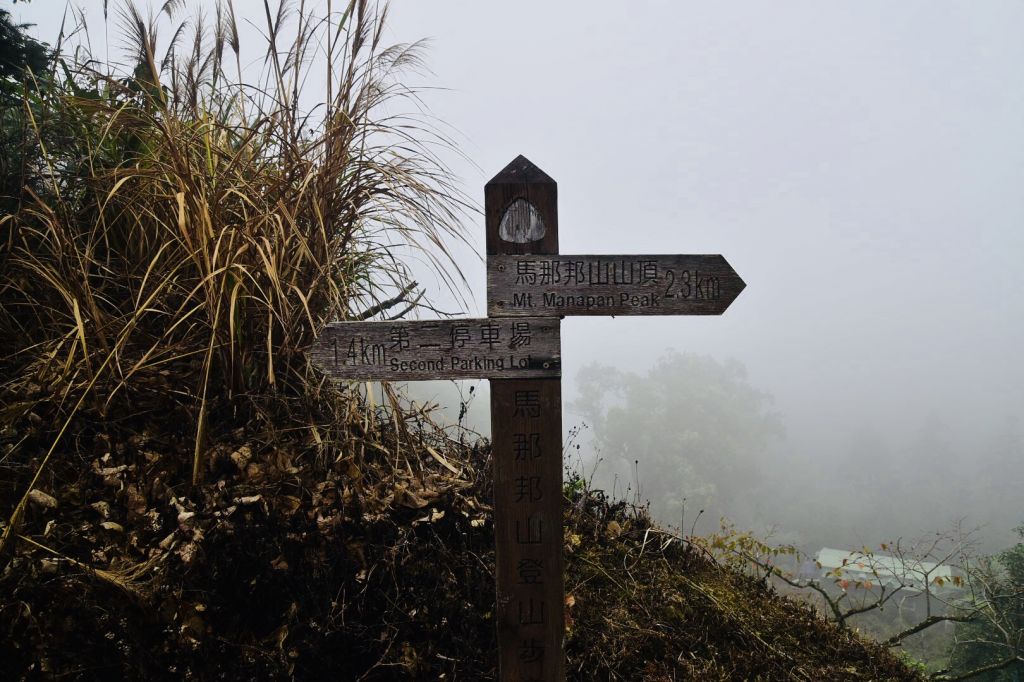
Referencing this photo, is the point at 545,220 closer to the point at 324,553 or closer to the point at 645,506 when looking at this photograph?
the point at 324,553

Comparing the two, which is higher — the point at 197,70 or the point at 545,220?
the point at 197,70

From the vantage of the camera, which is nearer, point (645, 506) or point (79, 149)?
point (79, 149)

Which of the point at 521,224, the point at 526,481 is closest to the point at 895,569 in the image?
the point at 526,481

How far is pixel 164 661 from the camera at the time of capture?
2598 millimetres

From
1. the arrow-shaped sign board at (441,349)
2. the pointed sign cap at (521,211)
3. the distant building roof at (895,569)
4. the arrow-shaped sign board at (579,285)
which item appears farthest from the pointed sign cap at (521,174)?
the distant building roof at (895,569)

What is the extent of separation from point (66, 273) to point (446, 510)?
2.21 meters

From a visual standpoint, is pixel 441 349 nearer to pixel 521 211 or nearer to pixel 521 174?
pixel 521 211

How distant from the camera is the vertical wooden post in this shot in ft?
8.16

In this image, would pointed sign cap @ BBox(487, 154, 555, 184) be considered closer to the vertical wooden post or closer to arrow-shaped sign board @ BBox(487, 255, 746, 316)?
the vertical wooden post

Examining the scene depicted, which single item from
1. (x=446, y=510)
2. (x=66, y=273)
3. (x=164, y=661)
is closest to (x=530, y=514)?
(x=446, y=510)

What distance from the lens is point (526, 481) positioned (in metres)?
2.56

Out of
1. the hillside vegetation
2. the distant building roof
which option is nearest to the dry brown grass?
the hillside vegetation

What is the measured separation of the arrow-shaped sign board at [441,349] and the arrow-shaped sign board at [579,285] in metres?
0.06

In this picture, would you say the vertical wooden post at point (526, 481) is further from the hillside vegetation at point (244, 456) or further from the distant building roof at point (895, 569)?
the distant building roof at point (895, 569)
